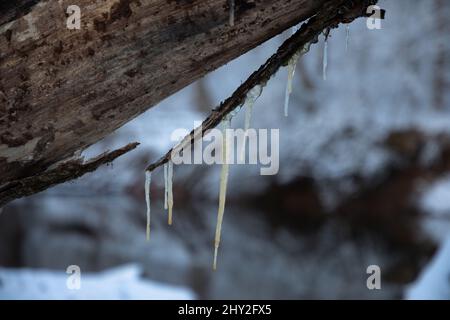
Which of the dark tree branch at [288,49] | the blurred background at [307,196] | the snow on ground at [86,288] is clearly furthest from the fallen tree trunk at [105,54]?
the blurred background at [307,196]

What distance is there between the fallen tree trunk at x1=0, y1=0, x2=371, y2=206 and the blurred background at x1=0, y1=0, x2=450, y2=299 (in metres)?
6.05

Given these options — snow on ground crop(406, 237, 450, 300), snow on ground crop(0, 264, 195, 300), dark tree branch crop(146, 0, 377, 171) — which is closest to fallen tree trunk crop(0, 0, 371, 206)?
dark tree branch crop(146, 0, 377, 171)

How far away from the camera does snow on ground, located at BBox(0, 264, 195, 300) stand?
210 inches

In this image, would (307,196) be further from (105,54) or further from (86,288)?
(105,54)

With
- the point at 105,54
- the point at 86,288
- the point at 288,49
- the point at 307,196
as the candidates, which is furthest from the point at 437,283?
the point at 307,196

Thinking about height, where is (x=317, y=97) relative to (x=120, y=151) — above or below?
above

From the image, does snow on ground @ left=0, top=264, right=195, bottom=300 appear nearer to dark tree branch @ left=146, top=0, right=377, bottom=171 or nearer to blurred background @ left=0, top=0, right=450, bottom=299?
blurred background @ left=0, top=0, right=450, bottom=299

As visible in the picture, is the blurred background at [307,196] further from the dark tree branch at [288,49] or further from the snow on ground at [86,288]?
the dark tree branch at [288,49]

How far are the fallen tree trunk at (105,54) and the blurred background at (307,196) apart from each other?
605 centimetres

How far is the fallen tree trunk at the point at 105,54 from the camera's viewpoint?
6.19 feet

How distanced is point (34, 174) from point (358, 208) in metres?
13.5
